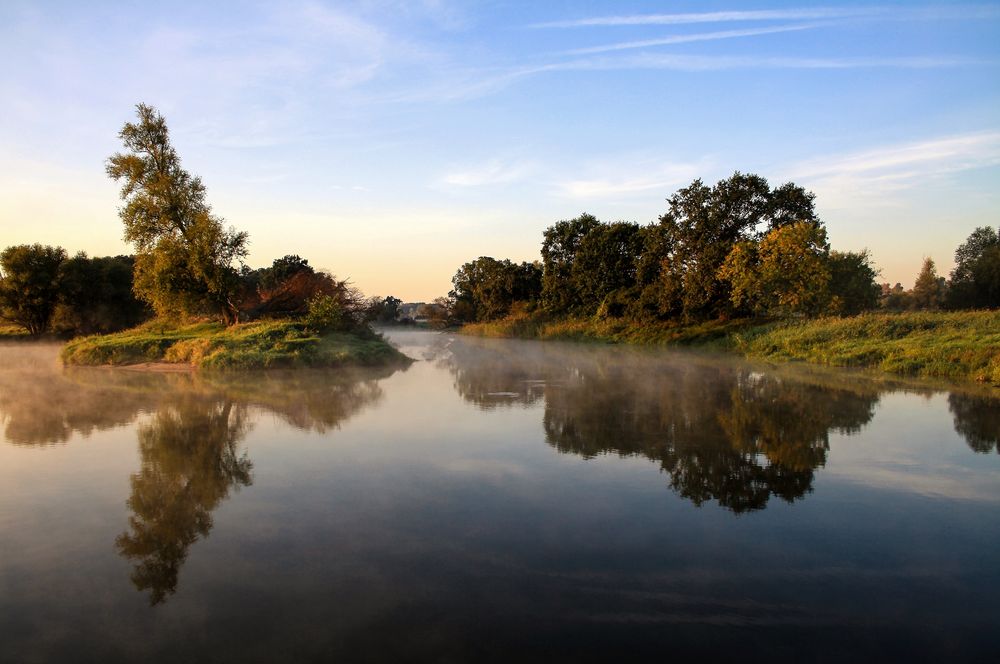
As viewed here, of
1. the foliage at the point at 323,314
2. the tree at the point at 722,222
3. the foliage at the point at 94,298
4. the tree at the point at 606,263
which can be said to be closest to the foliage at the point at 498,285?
the tree at the point at 606,263

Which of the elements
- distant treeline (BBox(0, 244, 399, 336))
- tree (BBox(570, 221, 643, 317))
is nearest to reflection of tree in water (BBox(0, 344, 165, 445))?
distant treeline (BBox(0, 244, 399, 336))

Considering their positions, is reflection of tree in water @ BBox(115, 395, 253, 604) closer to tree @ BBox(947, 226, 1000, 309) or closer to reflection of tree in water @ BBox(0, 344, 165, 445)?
reflection of tree in water @ BBox(0, 344, 165, 445)

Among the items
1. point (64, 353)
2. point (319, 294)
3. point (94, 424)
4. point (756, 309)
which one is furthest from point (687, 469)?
point (756, 309)

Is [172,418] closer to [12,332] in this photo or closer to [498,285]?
[12,332]

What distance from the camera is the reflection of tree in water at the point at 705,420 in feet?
26.6

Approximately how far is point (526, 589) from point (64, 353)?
1045 inches

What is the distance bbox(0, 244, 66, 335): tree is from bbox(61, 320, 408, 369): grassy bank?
1860 cm

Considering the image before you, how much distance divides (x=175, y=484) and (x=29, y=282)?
4134cm

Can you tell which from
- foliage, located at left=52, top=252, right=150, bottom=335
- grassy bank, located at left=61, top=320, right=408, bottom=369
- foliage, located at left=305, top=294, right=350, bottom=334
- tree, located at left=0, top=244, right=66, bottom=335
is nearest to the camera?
grassy bank, located at left=61, top=320, right=408, bottom=369

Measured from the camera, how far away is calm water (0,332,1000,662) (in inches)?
166

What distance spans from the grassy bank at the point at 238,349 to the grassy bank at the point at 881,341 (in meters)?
19.4

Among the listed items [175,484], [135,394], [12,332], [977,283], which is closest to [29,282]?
[12,332]

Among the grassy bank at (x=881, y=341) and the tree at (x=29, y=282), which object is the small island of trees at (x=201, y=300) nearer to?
the tree at (x=29, y=282)

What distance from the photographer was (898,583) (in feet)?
16.5
